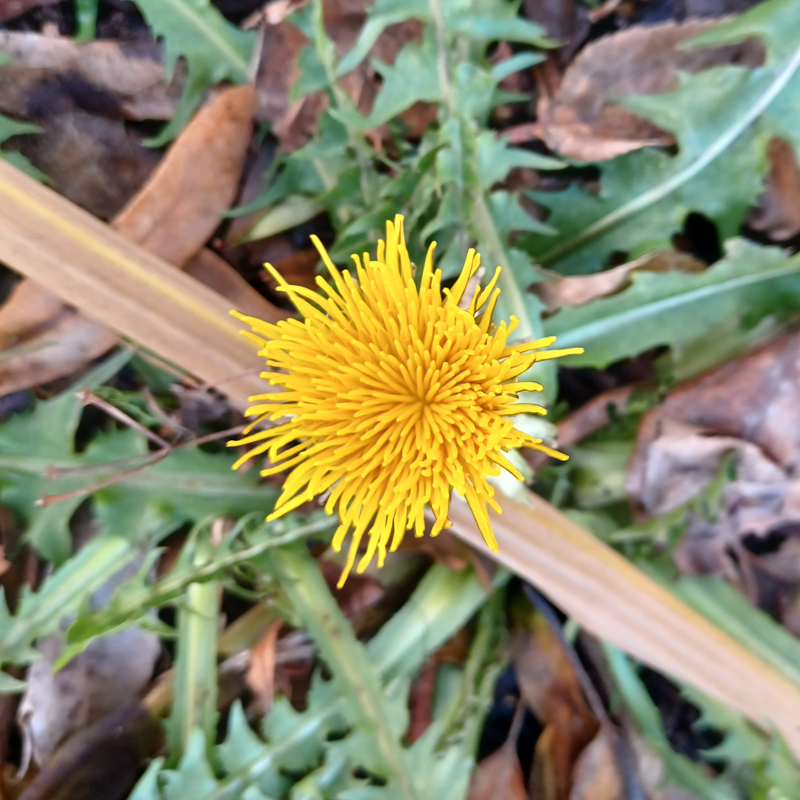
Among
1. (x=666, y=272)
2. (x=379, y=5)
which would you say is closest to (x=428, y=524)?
(x=666, y=272)

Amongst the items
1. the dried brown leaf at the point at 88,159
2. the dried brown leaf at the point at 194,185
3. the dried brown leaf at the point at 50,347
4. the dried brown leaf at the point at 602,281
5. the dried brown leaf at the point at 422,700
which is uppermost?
the dried brown leaf at the point at 88,159

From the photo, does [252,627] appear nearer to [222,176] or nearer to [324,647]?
[324,647]

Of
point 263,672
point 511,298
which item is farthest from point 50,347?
point 511,298

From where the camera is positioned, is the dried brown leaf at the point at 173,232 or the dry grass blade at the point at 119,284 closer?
the dry grass blade at the point at 119,284

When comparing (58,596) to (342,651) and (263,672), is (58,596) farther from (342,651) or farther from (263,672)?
(342,651)

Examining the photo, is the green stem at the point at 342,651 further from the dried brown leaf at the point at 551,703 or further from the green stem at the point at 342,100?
the green stem at the point at 342,100

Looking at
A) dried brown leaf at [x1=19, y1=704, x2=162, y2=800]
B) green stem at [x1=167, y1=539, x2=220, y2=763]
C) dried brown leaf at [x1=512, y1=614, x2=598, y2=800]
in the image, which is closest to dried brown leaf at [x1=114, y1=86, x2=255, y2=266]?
green stem at [x1=167, y1=539, x2=220, y2=763]

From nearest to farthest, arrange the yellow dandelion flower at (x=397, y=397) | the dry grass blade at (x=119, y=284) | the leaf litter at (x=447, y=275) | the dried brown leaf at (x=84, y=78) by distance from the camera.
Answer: the yellow dandelion flower at (x=397, y=397) < the dry grass blade at (x=119, y=284) < the leaf litter at (x=447, y=275) < the dried brown leaf at (x=84, y=78)

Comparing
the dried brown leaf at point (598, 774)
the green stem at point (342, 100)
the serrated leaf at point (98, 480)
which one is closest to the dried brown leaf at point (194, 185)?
the green stem at point (342, 100)
